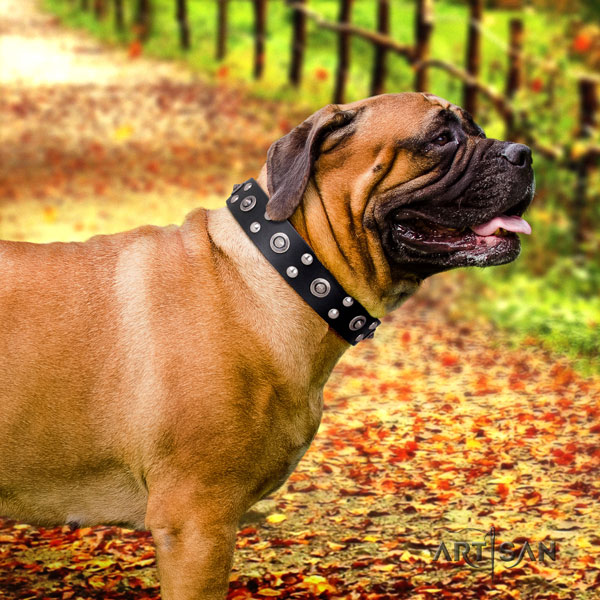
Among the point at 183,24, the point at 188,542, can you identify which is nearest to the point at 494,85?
the point at 183,24

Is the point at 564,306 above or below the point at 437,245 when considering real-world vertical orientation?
below

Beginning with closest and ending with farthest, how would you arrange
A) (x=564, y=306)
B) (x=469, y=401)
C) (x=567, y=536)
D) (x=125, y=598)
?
(x=125, y=598) < (x=567, y=536) < (x=469, y=401) < (x=564, y=306)

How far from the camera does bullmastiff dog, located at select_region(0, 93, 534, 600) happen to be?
3115 mm


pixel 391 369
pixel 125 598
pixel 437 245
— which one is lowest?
pixel 391 369

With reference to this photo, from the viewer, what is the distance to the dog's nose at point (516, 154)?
11.1 ft

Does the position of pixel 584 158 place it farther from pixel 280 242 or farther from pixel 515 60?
pixel 280 242

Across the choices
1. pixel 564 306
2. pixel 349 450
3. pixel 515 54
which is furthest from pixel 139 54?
pixel 349 450

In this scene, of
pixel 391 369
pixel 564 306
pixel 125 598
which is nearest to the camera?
pixel 125 598

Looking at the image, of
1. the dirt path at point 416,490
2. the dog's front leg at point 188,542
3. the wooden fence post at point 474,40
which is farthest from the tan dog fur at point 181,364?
the wooden fence post at point 474,40

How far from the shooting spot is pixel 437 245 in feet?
11.0

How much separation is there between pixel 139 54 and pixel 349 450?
1944 centimetres

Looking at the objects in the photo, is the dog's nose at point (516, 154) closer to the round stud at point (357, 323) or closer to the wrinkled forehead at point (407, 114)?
the wrinkled forehead at point (407, 114)

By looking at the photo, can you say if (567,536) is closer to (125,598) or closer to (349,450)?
(349,450)

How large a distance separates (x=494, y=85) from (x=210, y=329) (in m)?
12.0
